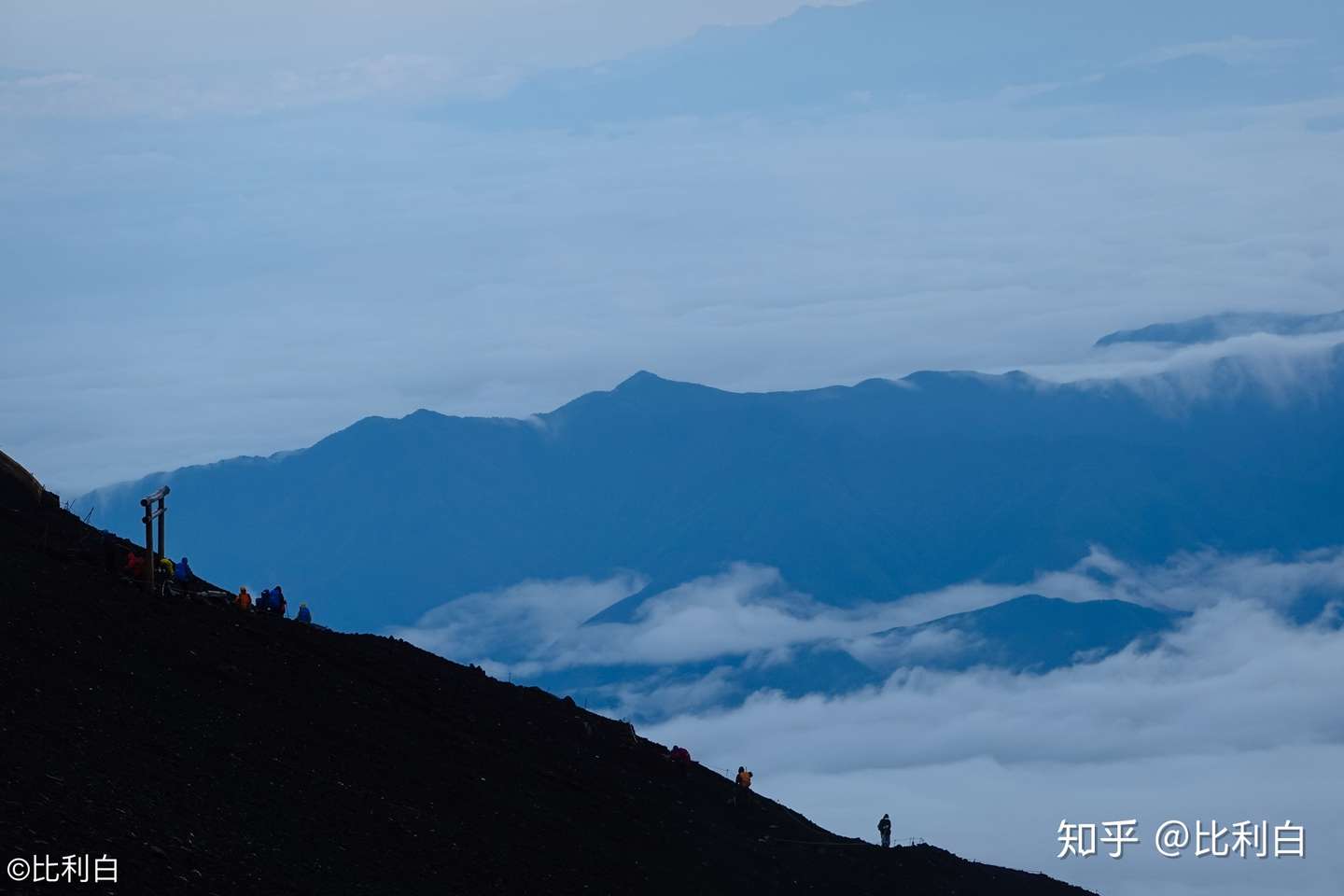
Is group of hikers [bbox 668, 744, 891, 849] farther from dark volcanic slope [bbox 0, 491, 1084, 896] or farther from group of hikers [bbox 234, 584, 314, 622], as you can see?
group of hikers [bbox 234, 584, 314, 622]

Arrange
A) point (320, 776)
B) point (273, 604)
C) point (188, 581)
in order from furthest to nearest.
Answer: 1. point (273, 604)
2. point (188, 581)
3. point (320, 776)

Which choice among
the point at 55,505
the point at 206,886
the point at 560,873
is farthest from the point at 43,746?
the point at 55,505

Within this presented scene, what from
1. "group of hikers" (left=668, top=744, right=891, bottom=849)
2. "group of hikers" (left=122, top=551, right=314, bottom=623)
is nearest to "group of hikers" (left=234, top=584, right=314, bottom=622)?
"group of hikers" (left=122, top=551, right=314, bottom=623)

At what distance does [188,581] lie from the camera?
5831 cm

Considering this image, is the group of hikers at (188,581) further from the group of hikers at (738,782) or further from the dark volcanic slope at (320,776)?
the group of hikers at (738,782)

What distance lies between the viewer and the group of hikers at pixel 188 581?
Answer: 56156mm

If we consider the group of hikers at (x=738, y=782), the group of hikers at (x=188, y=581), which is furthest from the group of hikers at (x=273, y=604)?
the group of hikers at (x=738, y=782)

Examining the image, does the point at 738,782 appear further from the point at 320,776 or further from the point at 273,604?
the point at 320,776

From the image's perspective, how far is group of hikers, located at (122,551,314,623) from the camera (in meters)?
56.2

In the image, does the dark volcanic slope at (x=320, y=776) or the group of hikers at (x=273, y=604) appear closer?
the dark volcanic slope at (x=320, y=776)

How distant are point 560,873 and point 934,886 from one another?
17.6 m

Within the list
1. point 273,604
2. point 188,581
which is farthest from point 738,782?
point 188,581

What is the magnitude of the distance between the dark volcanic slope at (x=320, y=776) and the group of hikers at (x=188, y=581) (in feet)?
2.93

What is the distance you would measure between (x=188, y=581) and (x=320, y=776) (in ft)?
43.7
